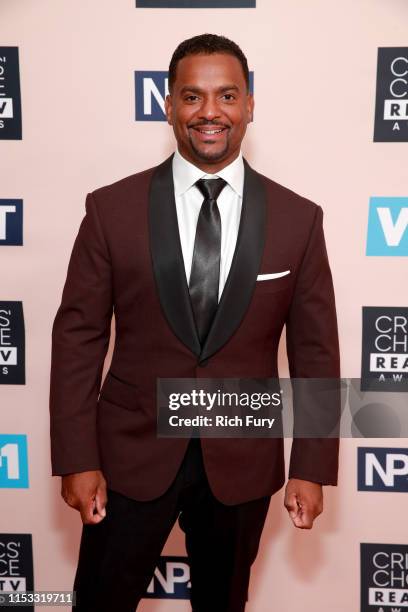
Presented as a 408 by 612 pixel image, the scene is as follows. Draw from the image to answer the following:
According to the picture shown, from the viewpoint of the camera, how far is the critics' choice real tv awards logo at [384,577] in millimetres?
2207

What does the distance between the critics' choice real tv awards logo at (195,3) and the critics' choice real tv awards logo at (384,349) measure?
0.92 meters

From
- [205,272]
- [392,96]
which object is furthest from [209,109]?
[392,96]

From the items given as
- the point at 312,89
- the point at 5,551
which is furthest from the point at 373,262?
the point at 5,551

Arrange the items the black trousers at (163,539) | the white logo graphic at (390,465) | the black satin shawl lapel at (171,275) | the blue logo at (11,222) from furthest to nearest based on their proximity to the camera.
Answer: the white logo graphic at (390,465) < the blue logo at (11,222) < the black trousers at (163,539) < the black satin shawl lapel at (171,275)

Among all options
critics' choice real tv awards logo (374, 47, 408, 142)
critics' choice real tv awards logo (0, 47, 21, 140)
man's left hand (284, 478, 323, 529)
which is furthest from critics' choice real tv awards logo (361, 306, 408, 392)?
critics' choice real tv awards logo (0, 47, 21, 140)

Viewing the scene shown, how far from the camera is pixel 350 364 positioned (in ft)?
6.89

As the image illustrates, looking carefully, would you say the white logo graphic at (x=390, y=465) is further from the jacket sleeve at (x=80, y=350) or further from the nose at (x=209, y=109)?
the nose at (x=209, y=109)

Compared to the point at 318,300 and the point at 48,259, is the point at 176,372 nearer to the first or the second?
the point at 318,300

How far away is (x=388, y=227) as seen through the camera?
202 cm

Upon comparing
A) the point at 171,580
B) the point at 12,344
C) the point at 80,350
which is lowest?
the point at 171,580

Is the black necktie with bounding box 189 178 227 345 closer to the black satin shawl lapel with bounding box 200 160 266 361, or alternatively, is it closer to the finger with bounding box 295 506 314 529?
the black satin shawl lapel with bounding box 200 160 266 361

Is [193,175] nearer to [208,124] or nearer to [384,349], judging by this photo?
[208,124]

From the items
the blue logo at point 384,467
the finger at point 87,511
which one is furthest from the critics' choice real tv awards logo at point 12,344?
the blue logo at point 384,467

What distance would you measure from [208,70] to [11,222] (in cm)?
85
